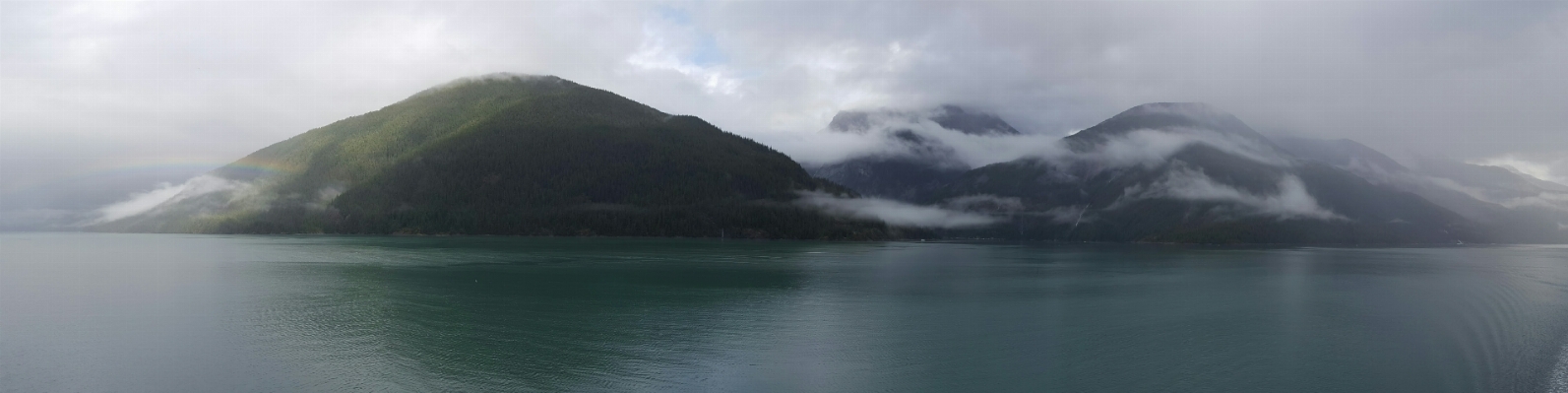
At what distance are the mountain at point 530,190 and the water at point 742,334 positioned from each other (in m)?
106

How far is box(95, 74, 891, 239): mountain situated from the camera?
537 feet

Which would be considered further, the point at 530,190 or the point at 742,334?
the point at 530,190

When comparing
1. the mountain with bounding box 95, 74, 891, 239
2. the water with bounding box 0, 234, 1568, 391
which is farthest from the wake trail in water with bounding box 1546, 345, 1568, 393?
the mountain with bounding box 95, 74, 891, 239

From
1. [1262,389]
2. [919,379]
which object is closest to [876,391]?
[919,379]

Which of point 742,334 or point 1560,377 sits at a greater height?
point 742,334

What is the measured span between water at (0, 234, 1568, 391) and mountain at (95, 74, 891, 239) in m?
106

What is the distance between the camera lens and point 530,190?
17275 cm

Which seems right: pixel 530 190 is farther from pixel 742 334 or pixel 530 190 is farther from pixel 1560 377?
pixel 1560 377

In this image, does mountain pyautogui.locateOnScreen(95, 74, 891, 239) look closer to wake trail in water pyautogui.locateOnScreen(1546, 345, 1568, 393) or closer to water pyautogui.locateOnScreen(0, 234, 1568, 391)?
water pyautogui.locateOnScreen(0, 234, 1568, 391)

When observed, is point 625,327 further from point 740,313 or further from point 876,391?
point 876,391

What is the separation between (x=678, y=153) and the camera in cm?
18888

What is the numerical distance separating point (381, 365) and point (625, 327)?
981 cm

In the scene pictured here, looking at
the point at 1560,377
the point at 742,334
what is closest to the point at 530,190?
the point at 742,334

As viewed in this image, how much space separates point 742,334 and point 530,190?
501 ft
